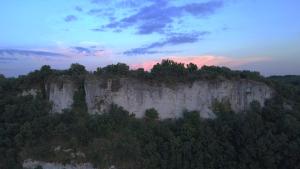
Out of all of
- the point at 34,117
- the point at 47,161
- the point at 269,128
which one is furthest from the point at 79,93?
the point at 269,128

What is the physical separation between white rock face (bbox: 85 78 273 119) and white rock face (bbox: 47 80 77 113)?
0.90 metres

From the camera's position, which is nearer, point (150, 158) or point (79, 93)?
point (150, 158)

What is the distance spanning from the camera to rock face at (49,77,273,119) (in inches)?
918

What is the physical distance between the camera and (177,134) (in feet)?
71.7

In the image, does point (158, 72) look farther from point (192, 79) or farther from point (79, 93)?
point (79, 93)

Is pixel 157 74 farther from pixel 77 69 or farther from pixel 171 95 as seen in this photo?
pixel 77 69

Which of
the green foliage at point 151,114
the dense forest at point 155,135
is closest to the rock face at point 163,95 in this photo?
the green foliage at point 151,114

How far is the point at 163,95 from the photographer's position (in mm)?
23438

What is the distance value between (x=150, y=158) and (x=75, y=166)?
11.9 feet

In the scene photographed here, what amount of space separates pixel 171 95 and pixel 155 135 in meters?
2.72

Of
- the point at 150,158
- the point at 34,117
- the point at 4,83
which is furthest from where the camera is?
the point at 4,83

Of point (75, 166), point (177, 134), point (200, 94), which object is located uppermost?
point (200, 94)

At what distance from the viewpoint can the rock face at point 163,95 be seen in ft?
76.5

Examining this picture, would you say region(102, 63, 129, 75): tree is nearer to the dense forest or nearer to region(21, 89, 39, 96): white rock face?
the dense forest
